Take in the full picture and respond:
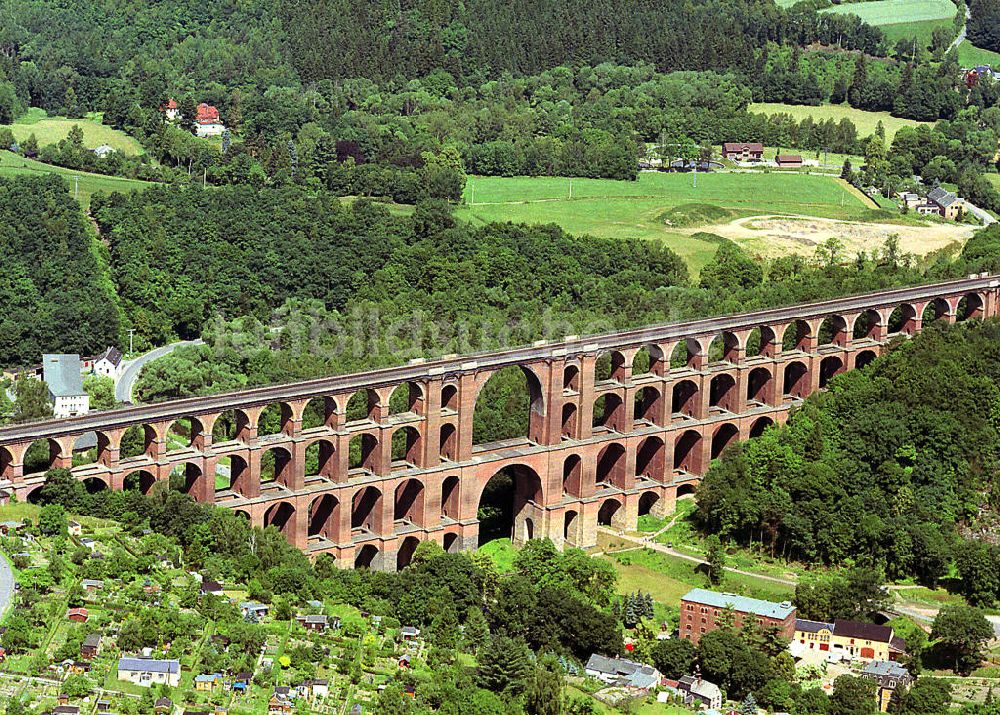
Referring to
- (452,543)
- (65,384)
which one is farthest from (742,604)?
(65,384)

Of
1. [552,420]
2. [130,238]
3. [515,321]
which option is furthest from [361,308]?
[552,420]

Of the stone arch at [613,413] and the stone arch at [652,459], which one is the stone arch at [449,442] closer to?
the stone arch at [613,413]

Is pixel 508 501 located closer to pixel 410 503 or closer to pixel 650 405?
pixel 410 503

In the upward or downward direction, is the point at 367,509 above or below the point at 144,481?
below

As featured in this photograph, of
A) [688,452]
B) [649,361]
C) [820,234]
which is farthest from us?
[820,234]

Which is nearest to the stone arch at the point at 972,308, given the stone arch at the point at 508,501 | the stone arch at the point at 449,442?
the stone arch at the point at 508,501

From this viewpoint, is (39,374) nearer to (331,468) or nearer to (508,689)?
(331,468)

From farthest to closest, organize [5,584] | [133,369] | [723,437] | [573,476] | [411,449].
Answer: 1. [133,369]
2. [723,437]
3. [573,476]
4. [411,449]
5. [5,584]
